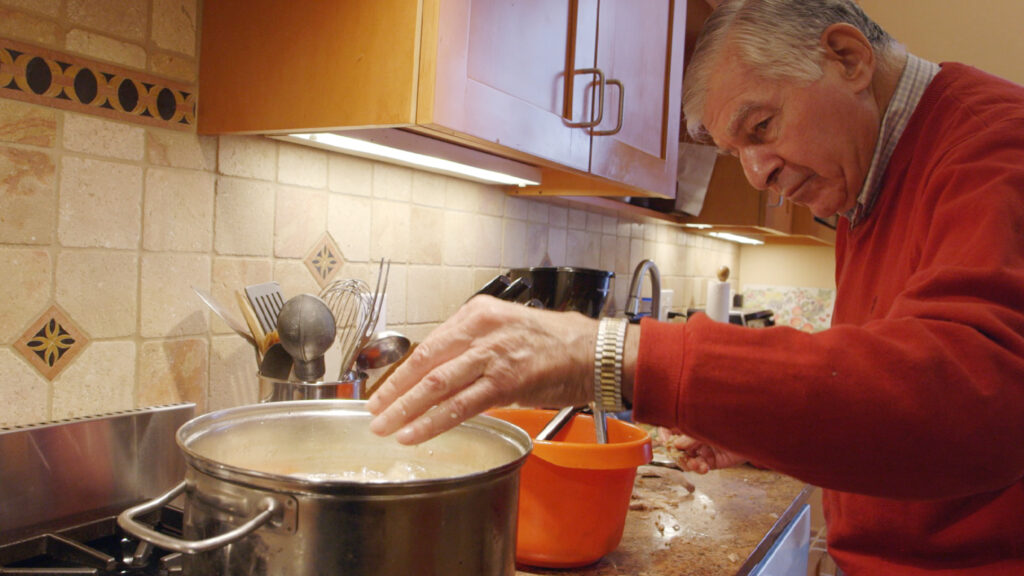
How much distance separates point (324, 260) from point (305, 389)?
15.1 inches

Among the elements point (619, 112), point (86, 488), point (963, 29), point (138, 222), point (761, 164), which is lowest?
point (86, 488)

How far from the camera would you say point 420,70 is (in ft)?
2.98

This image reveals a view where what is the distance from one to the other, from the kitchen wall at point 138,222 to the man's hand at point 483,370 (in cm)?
57

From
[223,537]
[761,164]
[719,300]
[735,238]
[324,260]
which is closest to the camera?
[223,537]

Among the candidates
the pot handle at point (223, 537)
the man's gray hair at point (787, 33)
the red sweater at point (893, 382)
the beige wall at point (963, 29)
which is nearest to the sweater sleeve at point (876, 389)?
the red sweater at point (893, 382)

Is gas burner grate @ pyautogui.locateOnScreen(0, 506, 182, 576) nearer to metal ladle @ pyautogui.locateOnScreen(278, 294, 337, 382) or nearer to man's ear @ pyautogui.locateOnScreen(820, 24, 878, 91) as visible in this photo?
metal ladle @ pyautogui.locateOnScreen(278, 294, 337, 382)

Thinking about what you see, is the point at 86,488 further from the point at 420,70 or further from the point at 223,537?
the point at 420,70

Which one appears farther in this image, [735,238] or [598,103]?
[735,238]

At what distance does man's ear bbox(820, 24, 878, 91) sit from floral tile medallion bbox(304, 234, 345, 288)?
862 millimetres

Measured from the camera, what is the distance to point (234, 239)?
1136 millimetres

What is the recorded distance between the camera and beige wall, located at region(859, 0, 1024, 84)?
10.5ft

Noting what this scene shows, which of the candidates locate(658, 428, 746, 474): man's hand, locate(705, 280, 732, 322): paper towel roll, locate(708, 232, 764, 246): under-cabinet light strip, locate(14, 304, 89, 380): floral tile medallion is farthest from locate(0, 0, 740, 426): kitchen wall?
locate(708, 232, 764, 246): under-cabinet light strip

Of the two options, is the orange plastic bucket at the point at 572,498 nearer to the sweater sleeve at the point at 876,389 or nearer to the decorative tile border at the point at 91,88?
the sweater sleeve at the point at 876,389

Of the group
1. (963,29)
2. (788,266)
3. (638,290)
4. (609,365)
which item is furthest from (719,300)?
(609,365)
